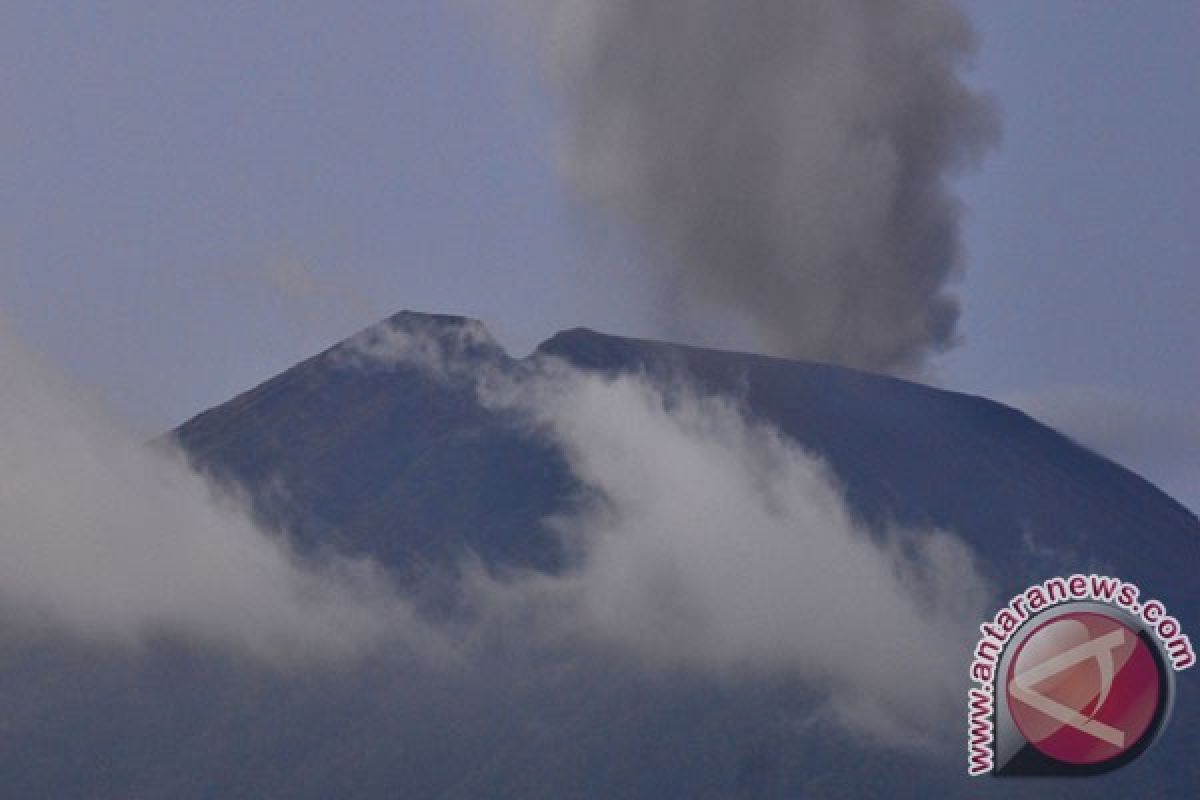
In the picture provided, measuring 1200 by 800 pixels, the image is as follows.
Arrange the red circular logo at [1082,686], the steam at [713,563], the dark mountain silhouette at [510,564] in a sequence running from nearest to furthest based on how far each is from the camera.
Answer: the red circular logo at [1082,686]
the dark mountain silhouette at [510,564]
the steam at [713,563]

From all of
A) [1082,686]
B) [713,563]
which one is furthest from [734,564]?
[1082,686]

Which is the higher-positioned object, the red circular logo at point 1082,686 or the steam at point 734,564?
the steam at point 734,564

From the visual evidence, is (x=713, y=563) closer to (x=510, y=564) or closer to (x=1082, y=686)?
(x=510, y=564)

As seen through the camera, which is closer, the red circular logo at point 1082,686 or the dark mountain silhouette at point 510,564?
the red circular logo at point 1082,686

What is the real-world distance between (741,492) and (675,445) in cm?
402

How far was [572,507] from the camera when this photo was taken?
363 ft

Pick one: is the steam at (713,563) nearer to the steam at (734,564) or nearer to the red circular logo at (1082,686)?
the steam at (734,564)

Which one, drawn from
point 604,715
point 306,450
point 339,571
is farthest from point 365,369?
point 604,715

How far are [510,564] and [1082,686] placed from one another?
5276cm

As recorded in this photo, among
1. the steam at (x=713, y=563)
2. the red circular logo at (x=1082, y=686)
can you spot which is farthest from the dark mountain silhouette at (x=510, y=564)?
the red circular logo at (x=1082, y=686)

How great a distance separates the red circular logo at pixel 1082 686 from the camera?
5475cm

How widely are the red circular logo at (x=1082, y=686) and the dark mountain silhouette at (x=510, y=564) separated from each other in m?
32.9

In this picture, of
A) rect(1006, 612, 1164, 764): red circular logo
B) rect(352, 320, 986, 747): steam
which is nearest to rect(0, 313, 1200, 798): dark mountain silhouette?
rect(352, 320, 986, 747): steam

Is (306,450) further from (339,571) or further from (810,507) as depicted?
(810,507)
